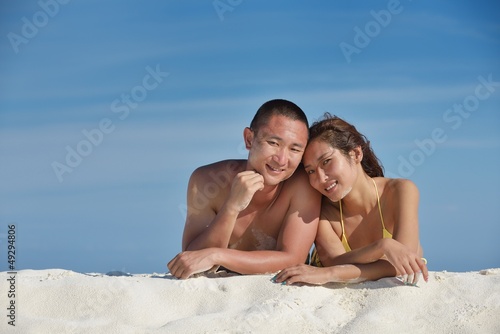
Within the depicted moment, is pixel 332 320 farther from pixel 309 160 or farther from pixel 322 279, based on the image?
pixel 309 160

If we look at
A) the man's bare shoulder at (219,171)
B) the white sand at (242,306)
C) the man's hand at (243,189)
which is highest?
the man's bare shoulder at (219,171)

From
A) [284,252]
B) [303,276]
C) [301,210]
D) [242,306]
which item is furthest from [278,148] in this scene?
[242,306]

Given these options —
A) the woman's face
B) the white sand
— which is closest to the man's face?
the woman's face

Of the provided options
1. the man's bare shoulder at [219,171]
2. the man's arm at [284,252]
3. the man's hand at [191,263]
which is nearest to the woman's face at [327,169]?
the man's arm at [284,252]

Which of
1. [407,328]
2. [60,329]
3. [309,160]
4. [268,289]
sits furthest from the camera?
[309,160]

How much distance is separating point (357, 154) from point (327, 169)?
48cm

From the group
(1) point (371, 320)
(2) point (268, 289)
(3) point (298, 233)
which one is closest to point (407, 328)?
(1) point (371, 320)

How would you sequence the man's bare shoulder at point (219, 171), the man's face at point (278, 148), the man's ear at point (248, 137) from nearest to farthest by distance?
the man's face at point (278, 148), the man's ear at point (248, 137), the man's bare shoulder at point (219, 171)

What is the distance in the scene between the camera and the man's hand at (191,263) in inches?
226

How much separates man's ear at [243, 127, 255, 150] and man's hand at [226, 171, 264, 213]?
0.55 meters

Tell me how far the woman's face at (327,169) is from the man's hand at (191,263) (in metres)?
1.24

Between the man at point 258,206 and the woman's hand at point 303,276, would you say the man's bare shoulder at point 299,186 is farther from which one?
the woman's hand at point 303,276

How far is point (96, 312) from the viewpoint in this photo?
5020mm

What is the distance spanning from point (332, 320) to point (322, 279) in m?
0.58
